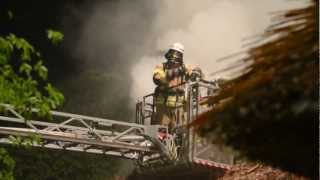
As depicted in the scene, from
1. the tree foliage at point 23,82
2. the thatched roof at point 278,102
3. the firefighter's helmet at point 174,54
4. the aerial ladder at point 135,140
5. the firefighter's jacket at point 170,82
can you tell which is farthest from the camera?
the firefighter's helmet at point 174,54

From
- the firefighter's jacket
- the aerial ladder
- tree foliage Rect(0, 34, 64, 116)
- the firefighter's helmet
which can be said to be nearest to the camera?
tree foliage Rect(0, 34, 64, 116)

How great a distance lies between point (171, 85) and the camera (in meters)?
14.9

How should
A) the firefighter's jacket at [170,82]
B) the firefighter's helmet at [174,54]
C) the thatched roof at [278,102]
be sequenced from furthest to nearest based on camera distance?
the firefighter's helmet at [174,54], the firefighter's jacket at [170,82], the thatched roof at [278,102]

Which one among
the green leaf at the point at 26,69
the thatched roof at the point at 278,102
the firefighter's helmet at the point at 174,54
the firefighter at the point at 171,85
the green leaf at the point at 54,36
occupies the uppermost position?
the firefighter's helmet at the point at 174,54

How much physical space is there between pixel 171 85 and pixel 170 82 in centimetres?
7

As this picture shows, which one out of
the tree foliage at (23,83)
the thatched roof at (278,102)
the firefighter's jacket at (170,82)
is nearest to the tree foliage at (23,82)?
the tree foliage at (23,83)

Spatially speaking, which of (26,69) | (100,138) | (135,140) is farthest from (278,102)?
(135,140)

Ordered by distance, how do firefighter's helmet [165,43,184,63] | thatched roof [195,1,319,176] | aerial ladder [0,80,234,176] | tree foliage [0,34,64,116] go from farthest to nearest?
firefighter's helmet [165,43,184,63], aerial ladder [0,80,234,176], tree foliage [0,34,64,116], thatched roof [195,1,319,176]

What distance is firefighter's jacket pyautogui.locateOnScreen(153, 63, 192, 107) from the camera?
48.4 ft

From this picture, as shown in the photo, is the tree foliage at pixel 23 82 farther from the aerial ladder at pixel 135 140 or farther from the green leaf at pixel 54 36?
the aerial ladder at pixel 135 140

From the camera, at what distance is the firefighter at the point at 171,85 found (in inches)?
583

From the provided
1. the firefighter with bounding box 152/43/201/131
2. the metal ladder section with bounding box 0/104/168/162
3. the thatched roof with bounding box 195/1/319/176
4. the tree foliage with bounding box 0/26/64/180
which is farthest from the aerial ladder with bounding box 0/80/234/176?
the thatched roof with bounding box 195/1/319/176

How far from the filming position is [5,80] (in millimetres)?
4664

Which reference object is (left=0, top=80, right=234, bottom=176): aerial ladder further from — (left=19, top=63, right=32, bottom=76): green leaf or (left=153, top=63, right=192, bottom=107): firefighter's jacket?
(left=19, top=63, right=32, bottom=76): green leaf
